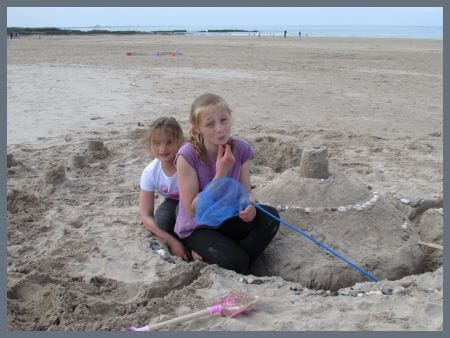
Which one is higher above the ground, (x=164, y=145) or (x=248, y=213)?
(x=164, y=145)

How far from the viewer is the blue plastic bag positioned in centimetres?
313

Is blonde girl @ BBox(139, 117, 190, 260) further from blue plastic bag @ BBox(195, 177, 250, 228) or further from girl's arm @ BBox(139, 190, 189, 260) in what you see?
blue plastic bag @ BBox(195, 177, 250, 228)

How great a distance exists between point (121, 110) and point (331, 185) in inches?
200

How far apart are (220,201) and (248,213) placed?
0.62 feet

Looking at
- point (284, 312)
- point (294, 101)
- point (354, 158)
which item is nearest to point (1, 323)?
point (284, 312)

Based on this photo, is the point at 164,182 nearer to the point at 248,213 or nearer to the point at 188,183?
the point at 188,183

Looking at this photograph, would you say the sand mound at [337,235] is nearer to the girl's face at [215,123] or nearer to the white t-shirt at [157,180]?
the white t-shirt at [157,180]

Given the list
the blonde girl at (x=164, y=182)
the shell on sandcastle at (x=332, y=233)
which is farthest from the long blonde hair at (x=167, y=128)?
the shell on sandcastle at (x=332, y=233)

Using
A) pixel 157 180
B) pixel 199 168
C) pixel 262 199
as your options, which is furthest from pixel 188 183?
pixel 262 199

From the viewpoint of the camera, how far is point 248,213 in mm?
3135

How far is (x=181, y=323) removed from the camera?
8.07 ft

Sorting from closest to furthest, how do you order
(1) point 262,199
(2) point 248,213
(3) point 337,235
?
(2) point 248,213 < (3) point 337,235 < (1) point 262,199

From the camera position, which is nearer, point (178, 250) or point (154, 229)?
point (178, 250)

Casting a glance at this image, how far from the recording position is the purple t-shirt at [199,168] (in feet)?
10.7
